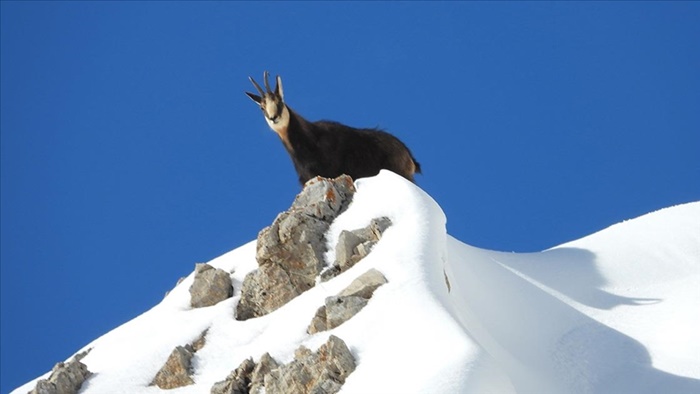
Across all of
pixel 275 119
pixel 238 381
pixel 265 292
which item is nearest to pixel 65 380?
pixel 265 292

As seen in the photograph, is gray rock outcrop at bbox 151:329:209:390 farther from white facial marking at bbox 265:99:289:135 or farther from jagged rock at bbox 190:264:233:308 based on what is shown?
white facial marking at bbox 265:99:289:135

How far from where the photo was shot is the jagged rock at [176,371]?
14375 mm

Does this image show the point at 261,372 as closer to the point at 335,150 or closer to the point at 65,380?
the point at 65,380

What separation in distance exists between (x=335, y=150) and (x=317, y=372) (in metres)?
7.29

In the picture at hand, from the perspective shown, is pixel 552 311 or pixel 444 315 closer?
pixel 444 315

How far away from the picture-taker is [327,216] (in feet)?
51.8

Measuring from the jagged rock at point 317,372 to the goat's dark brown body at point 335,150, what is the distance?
21.6 ft

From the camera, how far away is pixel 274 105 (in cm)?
1869

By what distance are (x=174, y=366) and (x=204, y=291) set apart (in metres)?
1.79

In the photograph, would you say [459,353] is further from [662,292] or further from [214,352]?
[662,292]

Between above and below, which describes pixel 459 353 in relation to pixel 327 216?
below

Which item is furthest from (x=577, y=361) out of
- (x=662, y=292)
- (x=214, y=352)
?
→ (x=214, y=352)

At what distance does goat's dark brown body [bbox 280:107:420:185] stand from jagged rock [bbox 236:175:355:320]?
2984mm

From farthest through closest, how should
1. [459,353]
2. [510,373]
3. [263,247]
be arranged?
[263,247]
[510,373]
[459,353]
